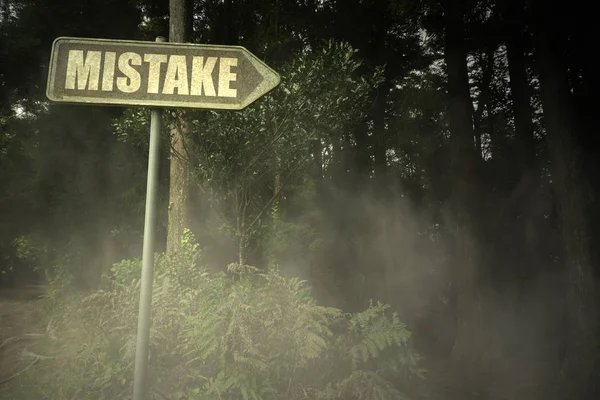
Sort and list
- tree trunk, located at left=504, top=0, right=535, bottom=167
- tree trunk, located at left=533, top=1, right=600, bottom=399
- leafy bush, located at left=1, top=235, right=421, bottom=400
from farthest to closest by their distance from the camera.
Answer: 1. tree trunk, located at left=504, top=0, right=535, bottom=167
2. tree trunk, located at left=533, top=1, right=600, bottom=399
3. leafy bush, located at left=1, top=235, right=421, bottom=400

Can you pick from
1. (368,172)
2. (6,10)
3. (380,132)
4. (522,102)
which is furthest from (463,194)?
(6,10)

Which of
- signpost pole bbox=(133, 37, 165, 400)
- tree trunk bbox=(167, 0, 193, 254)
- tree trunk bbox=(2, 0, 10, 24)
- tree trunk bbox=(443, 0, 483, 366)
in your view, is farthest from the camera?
tree trunk bbox=(2, 0, 10, 24)

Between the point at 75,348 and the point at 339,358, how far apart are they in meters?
3.47

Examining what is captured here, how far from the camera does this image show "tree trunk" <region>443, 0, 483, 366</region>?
9.41 m

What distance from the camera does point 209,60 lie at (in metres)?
2.25

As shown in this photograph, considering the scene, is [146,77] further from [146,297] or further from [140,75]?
[146,297]

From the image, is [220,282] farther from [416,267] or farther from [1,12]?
[1,12]

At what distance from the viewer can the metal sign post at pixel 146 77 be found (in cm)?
218

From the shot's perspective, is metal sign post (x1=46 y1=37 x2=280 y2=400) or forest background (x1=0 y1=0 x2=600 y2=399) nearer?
metal sign post (x1=46 y1=37 x2=280 y2=400)

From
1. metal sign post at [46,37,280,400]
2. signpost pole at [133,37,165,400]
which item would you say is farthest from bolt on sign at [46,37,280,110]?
signpost pole at [133,37,165,400]

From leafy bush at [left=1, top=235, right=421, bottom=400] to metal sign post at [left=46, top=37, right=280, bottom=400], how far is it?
109 inches

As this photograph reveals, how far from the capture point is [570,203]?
7.46 metres

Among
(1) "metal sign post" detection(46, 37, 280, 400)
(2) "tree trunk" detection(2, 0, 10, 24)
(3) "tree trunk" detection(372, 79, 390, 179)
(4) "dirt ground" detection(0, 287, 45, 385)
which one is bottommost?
(4) "dirt ground" detection(0, 287, 45, 385)

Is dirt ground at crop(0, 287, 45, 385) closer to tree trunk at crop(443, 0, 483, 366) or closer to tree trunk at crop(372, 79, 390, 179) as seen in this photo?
tree trunk at crop(443, 0, 483, 366)
